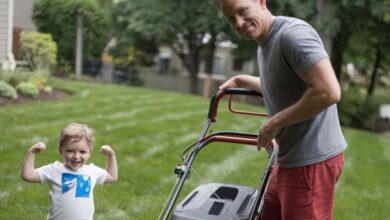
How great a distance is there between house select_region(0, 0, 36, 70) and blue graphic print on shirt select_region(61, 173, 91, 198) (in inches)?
335

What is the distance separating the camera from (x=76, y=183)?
106 inches

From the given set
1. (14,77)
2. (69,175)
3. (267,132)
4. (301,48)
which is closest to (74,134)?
(69,175)

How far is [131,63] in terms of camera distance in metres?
23.8

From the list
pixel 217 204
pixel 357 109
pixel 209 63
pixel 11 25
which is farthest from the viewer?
pixel 209 63

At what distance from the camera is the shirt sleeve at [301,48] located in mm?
A: 2066

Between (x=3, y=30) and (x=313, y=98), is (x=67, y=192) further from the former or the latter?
(x=3, y=30)

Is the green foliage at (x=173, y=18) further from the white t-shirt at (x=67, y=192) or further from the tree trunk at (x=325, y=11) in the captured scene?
the white t-shirt at (x=67, y=192)

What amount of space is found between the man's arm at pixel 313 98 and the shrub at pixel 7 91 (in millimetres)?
7438

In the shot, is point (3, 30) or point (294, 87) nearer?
point (294, 87)

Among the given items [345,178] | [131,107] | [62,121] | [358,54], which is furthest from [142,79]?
[345,178]

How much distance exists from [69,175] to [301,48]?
47.9 inches

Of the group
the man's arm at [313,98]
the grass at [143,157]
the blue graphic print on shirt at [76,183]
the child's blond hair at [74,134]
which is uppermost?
the man's arm at [313,98]

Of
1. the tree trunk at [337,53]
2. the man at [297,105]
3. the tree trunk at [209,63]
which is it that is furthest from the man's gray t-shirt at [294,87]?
the tree trunk at [209,63]

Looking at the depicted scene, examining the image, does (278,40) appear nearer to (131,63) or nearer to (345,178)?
(345,178)
